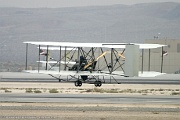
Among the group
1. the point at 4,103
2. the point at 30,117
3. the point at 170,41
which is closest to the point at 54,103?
the point at 4,103

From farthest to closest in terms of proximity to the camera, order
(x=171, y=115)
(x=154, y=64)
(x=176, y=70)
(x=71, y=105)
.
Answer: (x=176, y=70), (x=154, y=64), (x=71, y=105), (x=171, y=115)

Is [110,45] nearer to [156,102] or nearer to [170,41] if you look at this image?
[156,102]

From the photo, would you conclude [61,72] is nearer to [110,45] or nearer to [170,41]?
[110,45]

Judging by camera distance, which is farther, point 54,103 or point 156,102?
point 156,102

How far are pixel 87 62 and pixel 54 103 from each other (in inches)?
1310

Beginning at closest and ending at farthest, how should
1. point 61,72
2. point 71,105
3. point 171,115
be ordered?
1. point 171,115
2. point 71,105
3. point 61,72

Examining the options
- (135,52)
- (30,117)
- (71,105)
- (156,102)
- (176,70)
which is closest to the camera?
(30,117)

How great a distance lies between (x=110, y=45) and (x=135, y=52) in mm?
9547

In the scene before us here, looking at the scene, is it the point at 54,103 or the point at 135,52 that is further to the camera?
the point at 135,52

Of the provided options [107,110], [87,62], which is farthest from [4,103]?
[87,62]

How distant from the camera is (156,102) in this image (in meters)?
Answer: 54.2

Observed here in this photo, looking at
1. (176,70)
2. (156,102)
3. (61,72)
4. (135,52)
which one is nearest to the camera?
(156,102)

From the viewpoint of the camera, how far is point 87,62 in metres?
83.6

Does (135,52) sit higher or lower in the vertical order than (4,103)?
higher
